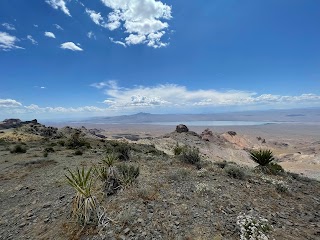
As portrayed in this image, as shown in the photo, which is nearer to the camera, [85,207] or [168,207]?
[85,207]

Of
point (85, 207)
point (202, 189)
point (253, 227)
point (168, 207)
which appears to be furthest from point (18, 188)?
point (253, 227)

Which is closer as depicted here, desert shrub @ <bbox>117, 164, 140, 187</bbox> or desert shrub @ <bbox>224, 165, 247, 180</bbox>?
desert shrub @ <bbox>117, 164, 140, 187</bbox>

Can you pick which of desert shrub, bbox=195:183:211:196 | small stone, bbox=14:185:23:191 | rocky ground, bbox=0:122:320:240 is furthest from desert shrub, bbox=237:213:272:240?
small stone, bbox=14:185:23:191

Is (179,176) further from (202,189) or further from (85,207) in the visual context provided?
(85,207)

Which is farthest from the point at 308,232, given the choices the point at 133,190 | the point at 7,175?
the point at 7,175

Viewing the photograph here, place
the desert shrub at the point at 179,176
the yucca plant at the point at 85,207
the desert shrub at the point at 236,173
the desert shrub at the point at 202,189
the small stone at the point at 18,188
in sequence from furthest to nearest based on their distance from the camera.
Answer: the desert shrub at the point at 236,173
the small stone at the point at 18,188
the desert shrub at the point at 179,176
the desert shrub at the point at 202,189
the yucca plant at the point at 85,207

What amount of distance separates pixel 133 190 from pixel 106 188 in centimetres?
89

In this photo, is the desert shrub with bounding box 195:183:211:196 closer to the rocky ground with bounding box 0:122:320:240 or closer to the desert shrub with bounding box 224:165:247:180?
the rocky ground with bounding box 0:122:320:240

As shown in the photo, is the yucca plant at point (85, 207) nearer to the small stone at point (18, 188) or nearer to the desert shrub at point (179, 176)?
the desert shrub at point (179, 176)

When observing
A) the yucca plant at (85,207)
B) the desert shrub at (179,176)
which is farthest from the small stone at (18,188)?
the desert shrub at (179,176)

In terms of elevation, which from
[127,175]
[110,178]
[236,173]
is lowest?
[236,173]

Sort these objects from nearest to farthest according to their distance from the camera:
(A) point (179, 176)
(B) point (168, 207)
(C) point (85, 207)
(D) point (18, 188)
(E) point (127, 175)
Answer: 1. (C) point (85, 207)
2. (B) point (168, 207)
3. (E) point (127, 175)
4. (A) point (179, 176)
5. (D) point (18, 188)

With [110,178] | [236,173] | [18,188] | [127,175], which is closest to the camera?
[110,178]

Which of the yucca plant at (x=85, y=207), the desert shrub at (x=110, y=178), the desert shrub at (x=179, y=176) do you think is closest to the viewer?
the yucca plant at (x=85, y=207)
